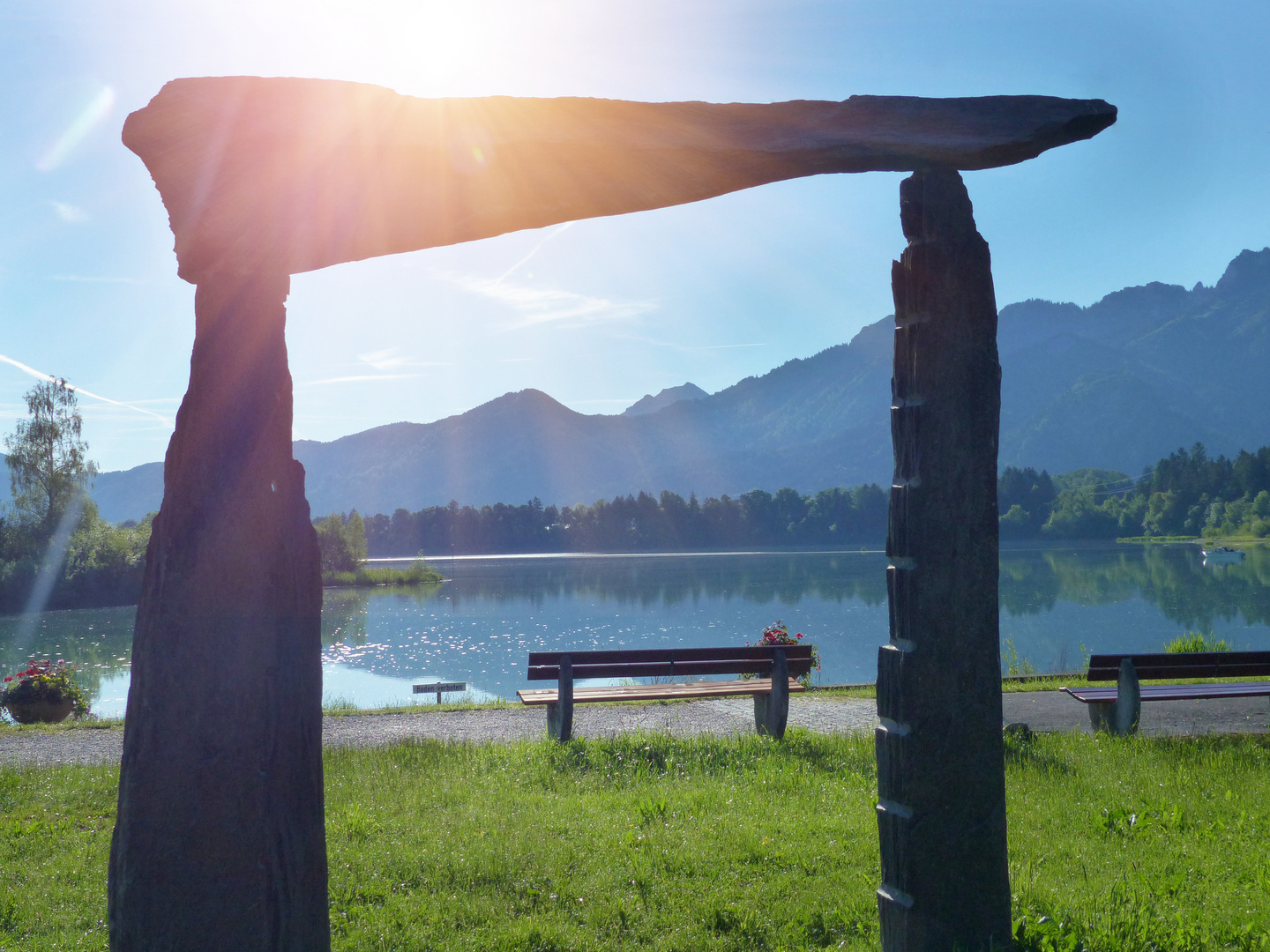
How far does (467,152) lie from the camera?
122 inches

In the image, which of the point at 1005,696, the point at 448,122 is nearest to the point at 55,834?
the point at 448,122

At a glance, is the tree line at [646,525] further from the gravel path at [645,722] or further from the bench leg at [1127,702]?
the bench leg at [1127,702]

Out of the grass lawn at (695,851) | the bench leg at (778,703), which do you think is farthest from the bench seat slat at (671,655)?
the grass lawn at (695,851)

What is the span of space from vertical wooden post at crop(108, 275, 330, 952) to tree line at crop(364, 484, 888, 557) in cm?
7943

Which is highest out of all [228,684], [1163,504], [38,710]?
[1163,504]

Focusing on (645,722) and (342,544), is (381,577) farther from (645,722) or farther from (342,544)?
(645,722)

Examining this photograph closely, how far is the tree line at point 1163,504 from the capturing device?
67.8 m

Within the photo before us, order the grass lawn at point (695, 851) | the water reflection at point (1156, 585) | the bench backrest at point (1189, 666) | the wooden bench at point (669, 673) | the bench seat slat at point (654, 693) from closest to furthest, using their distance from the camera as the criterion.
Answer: the grass lawn at point (695, 851) < the bench backrest at point (1189, 666) < the wooden bench at point (669, 673) < the bench seat slat at point (654, 693) < the water reflection at point (1156, 585)

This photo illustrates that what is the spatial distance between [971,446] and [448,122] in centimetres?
232

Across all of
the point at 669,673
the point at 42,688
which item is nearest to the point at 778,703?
the point at 669,673

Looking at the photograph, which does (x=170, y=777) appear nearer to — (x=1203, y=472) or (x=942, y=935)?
(x=942, y=935)

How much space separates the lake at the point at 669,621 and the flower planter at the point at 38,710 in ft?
7.73

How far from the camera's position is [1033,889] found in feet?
12.4

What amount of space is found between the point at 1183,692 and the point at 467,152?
24.9ft
